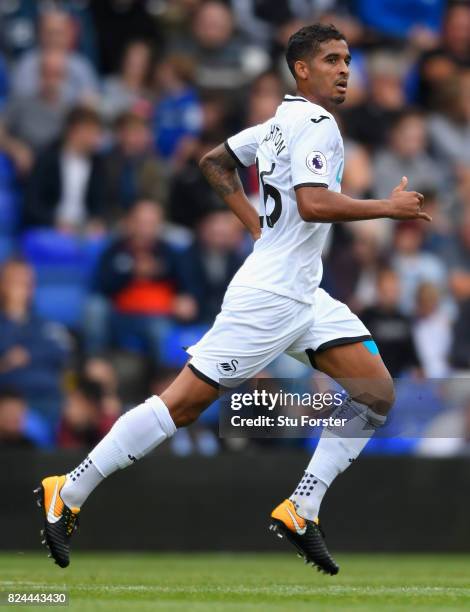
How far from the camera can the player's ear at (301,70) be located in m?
6.72

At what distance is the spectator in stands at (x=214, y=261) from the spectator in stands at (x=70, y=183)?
100 centimetres

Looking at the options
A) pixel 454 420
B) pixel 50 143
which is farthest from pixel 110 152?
pixel 454 420

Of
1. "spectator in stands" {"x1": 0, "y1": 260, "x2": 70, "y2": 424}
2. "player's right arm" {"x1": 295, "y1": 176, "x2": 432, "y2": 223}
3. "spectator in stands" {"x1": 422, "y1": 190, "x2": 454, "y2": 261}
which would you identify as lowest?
"spectator in stands" {"x1": 0, "y1": 260, "x2": 70, "y2": 424}

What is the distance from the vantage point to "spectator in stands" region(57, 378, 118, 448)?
10859mm

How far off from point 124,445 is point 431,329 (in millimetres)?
5621

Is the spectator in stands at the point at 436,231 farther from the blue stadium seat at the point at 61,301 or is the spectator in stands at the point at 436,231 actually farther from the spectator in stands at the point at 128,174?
the blue stadium seat at the point at 61,301

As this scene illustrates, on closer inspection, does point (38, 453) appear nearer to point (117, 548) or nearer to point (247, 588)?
point (117, 548)

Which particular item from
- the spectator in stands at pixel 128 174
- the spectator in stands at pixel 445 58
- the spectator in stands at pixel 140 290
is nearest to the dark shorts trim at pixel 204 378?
the spectator in stands at pixel 140 290

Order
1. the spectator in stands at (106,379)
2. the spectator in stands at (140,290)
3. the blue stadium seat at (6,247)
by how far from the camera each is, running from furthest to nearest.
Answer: the blue stadium seat at (6,247) < the spectator in stands at (140,290) < the spectator in stands at (106,379)

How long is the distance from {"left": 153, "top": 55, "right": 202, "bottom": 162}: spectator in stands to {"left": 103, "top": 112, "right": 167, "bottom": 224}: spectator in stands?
52cm

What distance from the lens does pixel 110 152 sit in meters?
12.5

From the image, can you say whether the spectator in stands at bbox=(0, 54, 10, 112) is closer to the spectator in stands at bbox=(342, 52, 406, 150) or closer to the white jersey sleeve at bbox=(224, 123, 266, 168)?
the spectator in stands at bbox=(342, 52, 406, 150)

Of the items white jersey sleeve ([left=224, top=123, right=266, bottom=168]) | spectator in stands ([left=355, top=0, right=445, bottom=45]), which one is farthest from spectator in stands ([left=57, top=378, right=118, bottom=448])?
spectator in stands ([left=355, top=0, right=445, bottom=45])

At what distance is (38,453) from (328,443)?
416 cm
